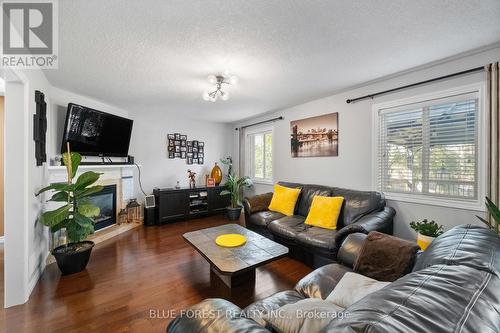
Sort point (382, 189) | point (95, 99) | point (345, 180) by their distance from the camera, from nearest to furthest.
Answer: point (382, 189)
point (345, 180)
point (95, 99)

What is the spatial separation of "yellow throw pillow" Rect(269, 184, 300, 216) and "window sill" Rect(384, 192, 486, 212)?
4.18 feet

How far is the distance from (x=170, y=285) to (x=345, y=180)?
2765 millimetres

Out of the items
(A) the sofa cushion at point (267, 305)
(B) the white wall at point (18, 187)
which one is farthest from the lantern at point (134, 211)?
(A) the sofa cushion at point (267, 305)

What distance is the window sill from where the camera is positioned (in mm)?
2141

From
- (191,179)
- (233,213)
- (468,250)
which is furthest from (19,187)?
(233,213)

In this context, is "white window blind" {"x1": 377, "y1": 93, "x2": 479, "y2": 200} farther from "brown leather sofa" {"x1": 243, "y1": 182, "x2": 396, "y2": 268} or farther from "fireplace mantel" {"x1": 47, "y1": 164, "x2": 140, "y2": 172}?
"fireplace mantel" {"x1": 47, "y1": 164, "x2": 140, "y2": 172}

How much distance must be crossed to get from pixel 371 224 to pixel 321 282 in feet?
3.80

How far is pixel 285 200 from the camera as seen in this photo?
11.2 feet

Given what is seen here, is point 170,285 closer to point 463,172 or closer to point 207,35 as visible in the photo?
point 207,35

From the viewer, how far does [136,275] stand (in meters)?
2.36

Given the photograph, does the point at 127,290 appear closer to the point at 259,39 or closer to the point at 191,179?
the point at 259,39

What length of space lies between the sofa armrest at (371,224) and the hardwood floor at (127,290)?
0.66 metres

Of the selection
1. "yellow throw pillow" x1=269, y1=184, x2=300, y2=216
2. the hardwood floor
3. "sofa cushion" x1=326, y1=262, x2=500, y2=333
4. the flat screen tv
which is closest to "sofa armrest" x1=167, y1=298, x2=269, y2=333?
"sofa cushion" x1=326, y1=262, x2=500, y2=333

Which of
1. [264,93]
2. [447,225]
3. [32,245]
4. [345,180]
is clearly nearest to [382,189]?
[345,180]
